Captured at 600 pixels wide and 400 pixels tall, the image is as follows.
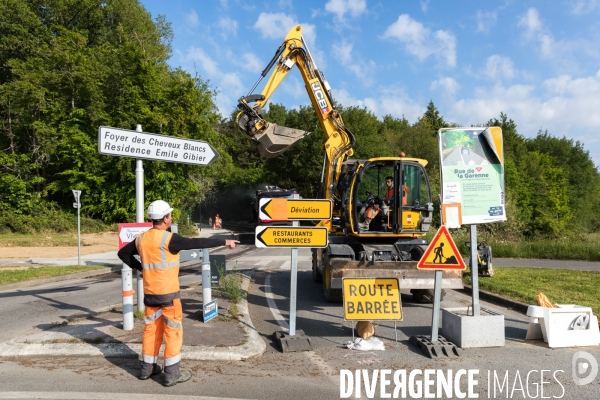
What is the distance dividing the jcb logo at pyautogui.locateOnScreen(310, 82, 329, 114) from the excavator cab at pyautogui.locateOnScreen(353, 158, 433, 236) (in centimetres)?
312

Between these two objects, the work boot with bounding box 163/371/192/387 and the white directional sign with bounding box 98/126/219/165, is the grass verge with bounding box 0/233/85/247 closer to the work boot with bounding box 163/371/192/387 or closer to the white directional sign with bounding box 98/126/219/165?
the white directional sign with bounding box 98/126/219/165

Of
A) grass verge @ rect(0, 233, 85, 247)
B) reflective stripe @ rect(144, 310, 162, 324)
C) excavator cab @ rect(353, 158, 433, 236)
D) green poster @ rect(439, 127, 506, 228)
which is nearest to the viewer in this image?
reflective stripe @ rect(144, 310, 162, 324)

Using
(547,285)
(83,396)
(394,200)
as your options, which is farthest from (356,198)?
(83,396)

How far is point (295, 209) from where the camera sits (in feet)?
22.5

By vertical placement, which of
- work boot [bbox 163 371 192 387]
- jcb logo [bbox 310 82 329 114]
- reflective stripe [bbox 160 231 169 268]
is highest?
jcb logo [bbox 310 82 329 114]

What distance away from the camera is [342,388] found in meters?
4.98

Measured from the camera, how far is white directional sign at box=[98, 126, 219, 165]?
22.4ft

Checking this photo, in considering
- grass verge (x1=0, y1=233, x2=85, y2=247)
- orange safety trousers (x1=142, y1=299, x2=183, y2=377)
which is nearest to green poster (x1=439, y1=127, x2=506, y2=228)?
orange safety trousers (x1=142, y1=299, x2=183, y2=377)

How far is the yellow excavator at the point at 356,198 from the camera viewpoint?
8.65 meters

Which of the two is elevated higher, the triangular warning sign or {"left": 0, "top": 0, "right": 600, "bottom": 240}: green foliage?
{"left": 0, "top": 0, "right": 600, "bottom": 240}: green foliage

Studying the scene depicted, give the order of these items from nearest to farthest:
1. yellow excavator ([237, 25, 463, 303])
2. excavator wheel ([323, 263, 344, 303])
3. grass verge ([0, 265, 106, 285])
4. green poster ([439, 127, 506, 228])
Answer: green poster ([439, 127, 506, 228])
yellow excavator ([237, 25, 463, 303])
excavator wheel ([323, 263, 344, 303])
grass verge ([0, 265, 106, 285])

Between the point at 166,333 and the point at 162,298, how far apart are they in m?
0.39

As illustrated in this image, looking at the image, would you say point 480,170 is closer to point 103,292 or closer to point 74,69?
point 103,292

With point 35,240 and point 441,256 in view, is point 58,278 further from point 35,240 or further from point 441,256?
point 35,240
